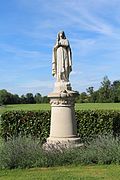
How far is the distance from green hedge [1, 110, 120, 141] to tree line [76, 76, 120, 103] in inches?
2450

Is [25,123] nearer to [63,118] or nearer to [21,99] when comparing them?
[63,118]

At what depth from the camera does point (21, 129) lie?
1678 centimetres

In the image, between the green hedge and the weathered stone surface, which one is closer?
the weathered stone surface

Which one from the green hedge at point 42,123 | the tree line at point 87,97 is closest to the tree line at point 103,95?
the tree line at point 87,97

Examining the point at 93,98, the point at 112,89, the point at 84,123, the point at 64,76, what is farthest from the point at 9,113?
the point at 112,89

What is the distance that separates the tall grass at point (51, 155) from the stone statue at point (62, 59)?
2615 millimetres

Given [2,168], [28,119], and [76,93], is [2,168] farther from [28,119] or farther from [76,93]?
[28,119]

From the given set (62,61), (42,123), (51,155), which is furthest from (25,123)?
(51,155)

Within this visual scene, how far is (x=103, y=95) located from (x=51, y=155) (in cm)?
8214

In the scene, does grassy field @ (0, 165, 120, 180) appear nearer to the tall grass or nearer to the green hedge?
the tall grass

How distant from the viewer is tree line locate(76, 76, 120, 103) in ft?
277

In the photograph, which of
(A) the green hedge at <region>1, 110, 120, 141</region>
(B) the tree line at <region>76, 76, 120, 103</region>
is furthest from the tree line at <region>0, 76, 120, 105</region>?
(A) the green hedge at <region>1, 110, 120, 141</region>

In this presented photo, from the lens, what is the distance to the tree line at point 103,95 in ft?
277

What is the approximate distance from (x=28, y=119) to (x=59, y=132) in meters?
5.09
